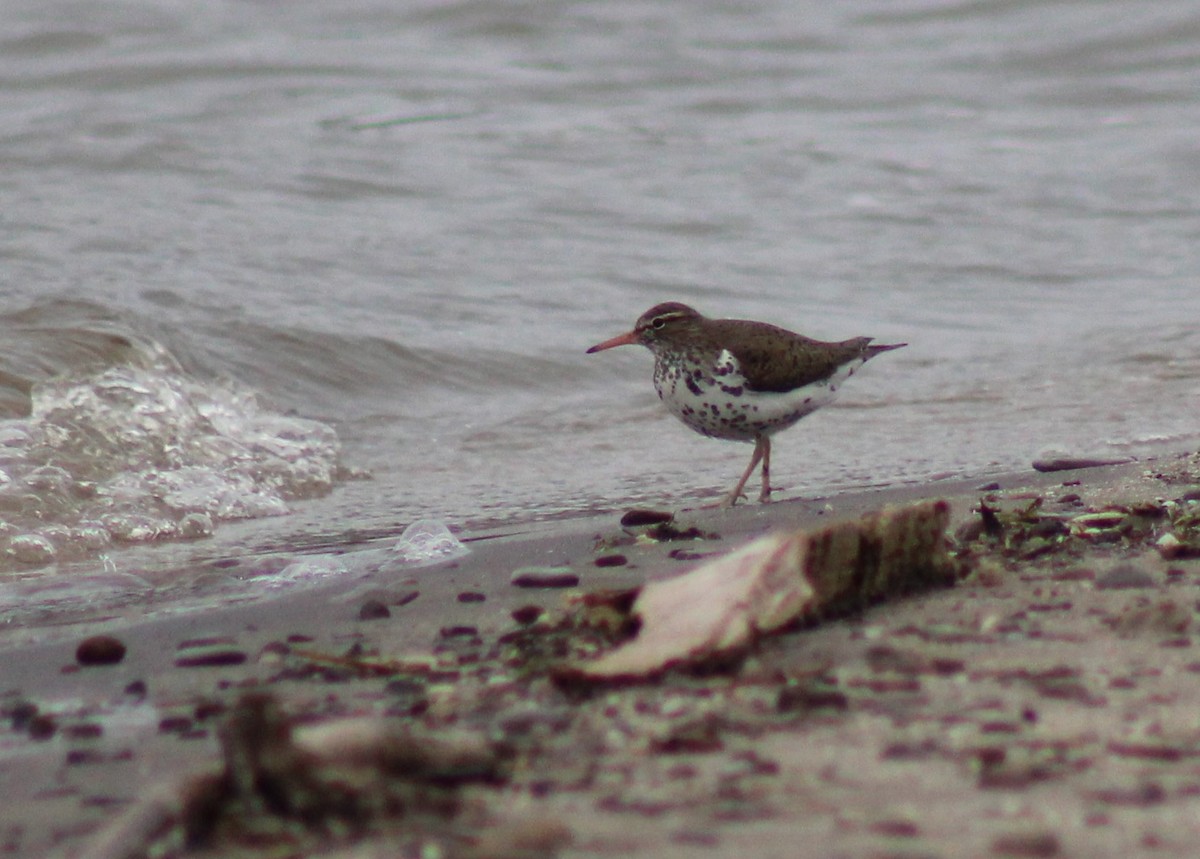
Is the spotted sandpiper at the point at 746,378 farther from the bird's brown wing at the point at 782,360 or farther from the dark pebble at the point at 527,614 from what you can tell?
the dark pebble at the point at 527,614

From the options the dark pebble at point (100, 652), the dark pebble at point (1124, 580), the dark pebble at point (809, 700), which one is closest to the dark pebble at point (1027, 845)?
the dark pebble at point (809, 700)

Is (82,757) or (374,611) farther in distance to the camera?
(374,611)

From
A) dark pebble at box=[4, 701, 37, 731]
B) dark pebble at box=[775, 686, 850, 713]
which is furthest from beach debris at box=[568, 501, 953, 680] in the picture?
dark pebble at box=[4, 701, 37, 731]

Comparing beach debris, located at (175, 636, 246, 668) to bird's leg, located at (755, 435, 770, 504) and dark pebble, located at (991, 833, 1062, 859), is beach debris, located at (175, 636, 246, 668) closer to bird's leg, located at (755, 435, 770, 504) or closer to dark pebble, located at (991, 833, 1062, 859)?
dark pebble, located at (991, 833, 1062, 859)

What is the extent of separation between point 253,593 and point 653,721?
234 centimetres

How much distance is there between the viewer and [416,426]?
8.70 meters

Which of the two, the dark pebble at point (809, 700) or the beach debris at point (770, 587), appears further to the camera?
the beach debris at point (770, 587)

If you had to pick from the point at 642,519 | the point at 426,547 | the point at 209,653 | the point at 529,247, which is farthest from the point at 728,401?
the point at 529,247

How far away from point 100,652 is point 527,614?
969 millimetres

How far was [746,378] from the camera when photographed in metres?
6.54

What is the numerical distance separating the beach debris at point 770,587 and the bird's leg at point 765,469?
2708 millimetres

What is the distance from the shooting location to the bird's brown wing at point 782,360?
6.57 meters

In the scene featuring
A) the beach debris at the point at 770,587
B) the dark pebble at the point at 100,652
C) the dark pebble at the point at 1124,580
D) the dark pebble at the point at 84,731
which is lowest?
the dark pebble at the point at 100,652

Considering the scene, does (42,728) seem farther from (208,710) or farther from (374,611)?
(374,611)
